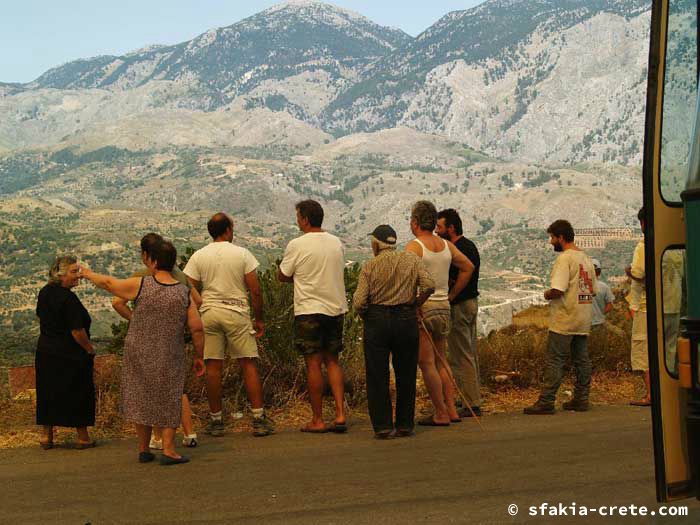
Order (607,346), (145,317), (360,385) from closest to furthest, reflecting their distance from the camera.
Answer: (145,317)
(360,385)
(607,346)

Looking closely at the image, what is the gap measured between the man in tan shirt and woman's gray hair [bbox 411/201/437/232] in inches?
17.5

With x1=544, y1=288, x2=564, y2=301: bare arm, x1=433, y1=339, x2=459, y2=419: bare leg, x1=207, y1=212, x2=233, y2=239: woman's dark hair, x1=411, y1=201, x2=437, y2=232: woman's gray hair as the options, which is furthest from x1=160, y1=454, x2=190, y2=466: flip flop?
x1=544, y1=288, x2=564, y2=301: bare arm

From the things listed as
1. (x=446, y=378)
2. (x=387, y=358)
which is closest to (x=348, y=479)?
(x=387, y=358)

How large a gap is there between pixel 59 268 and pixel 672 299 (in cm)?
486

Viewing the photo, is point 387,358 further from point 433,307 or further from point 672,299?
point 672,299

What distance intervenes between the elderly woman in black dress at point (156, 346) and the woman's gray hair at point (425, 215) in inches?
92.2

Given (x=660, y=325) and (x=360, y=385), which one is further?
(x=360, y=385)

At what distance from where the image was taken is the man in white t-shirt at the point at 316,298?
8703mm

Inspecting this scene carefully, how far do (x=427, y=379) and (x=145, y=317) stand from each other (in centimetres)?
269

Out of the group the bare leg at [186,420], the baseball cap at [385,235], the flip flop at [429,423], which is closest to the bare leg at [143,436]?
the bare leg at [186,420]

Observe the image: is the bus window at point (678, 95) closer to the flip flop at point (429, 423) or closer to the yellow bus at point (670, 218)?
the yellow bus at point (670, 218)

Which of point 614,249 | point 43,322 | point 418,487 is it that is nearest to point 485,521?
point 418,487

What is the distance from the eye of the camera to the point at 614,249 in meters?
134

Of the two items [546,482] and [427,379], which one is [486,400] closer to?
[427,379]
